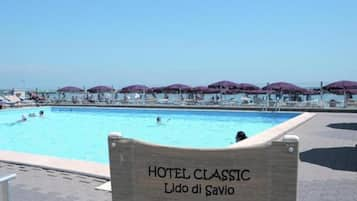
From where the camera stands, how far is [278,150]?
178cm

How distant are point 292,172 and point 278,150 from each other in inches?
5.5

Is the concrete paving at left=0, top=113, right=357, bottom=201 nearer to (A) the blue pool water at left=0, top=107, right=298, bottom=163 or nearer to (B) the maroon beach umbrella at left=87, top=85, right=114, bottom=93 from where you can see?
(A) the blue pool water at left=0, top=107, right=298, bottom=163

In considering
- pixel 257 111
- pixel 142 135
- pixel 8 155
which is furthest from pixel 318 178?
pixel 257 111

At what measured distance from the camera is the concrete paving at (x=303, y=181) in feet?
12.0

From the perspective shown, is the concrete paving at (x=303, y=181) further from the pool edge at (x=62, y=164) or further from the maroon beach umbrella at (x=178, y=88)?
the maroon beach umbrella at (x=178, y=88)

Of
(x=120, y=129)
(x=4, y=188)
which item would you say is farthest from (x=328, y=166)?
(x=120, y=129)

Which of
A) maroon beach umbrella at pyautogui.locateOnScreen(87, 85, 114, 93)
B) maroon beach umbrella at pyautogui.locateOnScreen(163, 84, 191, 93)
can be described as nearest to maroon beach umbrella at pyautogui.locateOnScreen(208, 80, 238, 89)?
maroon beach umbrella at pyautogui.locateOnScreen(163, 84, 191, 93)

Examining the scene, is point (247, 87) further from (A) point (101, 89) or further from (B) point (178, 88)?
(A) point (101, 89)

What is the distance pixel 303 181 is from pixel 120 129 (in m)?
9.77

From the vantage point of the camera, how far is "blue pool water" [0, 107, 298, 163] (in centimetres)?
986

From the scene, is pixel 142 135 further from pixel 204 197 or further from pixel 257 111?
pixel 204 197

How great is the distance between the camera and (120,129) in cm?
1308

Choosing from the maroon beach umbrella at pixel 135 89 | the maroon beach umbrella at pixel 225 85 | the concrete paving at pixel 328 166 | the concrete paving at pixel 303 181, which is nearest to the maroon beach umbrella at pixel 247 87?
the maroon beach umbrella at pixel 225 85

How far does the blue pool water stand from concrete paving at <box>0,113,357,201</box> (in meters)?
3.45
